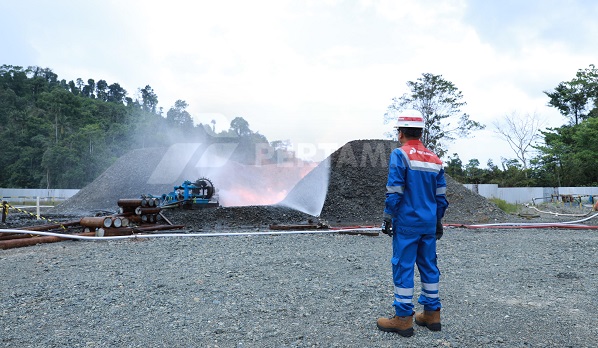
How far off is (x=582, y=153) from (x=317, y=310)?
1452 inches

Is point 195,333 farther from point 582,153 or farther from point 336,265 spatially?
point 582,153

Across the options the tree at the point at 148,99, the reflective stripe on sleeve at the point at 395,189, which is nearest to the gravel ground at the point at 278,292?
the reflective stripe on sleeve at the point at 395,189

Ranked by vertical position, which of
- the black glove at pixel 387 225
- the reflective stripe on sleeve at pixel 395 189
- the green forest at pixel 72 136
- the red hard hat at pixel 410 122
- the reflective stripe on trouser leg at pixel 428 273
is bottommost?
the reflective stripe on trouser leg at pixel 428 273

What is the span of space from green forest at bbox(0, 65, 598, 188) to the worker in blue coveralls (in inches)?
814

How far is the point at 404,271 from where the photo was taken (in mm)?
3191

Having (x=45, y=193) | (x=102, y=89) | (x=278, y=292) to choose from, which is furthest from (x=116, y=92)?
(x=278, y=292)

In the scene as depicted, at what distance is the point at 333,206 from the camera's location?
14695mm

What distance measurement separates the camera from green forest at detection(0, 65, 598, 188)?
33.7m

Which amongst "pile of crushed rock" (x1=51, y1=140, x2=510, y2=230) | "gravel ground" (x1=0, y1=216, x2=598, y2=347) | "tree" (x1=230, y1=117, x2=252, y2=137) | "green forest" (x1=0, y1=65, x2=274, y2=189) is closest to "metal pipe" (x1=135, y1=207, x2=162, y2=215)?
"pile of crushed rock" (x1=51, y1=140, x2=510, y2=230)

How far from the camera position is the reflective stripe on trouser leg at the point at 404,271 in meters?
3.15

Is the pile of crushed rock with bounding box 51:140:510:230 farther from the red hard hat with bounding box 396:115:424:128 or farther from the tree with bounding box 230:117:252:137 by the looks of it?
the tree with bounding box 230:117:252:137

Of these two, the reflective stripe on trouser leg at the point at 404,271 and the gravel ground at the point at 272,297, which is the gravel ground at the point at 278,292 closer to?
the gravel ground at the point at 272,297

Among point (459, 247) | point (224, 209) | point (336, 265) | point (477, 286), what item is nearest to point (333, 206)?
point (224, 209)

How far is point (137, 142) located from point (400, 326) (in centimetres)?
4628
